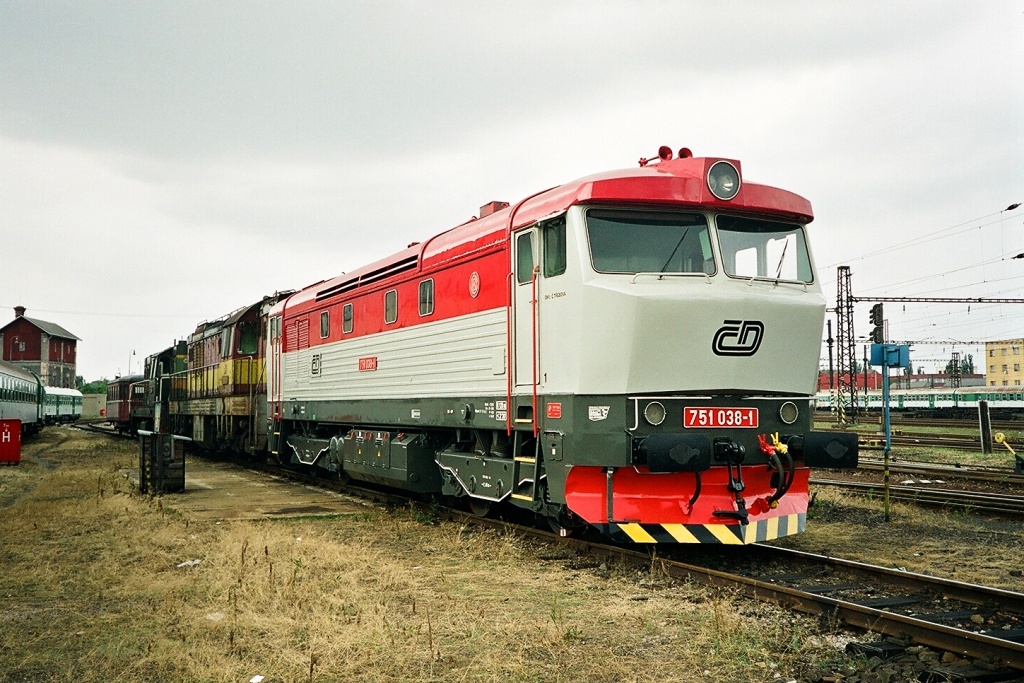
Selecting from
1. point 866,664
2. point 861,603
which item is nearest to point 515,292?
point 861,603

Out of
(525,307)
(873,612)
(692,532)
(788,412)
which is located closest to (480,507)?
(525,307)

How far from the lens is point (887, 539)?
1032cm

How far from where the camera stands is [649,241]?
8.78 meters

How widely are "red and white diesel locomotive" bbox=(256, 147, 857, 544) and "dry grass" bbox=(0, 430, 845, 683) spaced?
970 mm

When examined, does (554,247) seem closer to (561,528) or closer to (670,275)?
(670,275)

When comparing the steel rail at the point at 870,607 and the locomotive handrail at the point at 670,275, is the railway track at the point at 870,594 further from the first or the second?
the locomotive handrail at the point at 670,275

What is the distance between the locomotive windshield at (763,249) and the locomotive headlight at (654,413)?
5.18 ft

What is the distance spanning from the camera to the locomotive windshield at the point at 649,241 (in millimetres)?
8664

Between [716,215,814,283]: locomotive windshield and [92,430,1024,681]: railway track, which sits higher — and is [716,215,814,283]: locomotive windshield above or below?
above

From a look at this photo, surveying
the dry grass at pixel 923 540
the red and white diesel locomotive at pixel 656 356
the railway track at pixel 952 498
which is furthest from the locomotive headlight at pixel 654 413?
the railway track at pixel 952 498

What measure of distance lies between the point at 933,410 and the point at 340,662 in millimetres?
54553

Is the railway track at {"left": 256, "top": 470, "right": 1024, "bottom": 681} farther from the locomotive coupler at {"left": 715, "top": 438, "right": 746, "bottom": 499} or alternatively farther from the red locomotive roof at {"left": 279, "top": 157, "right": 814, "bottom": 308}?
the red locomotive roof at {"left": 279, "top": 157, "right": 814, "bottom": 308}

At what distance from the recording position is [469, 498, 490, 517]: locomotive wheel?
11344mm

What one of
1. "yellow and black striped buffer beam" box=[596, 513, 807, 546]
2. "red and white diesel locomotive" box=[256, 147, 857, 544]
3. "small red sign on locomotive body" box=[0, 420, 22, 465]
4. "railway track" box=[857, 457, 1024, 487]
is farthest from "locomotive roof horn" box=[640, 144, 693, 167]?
"small red sign on locomotive body" box=[0, 420, 22, 465]
